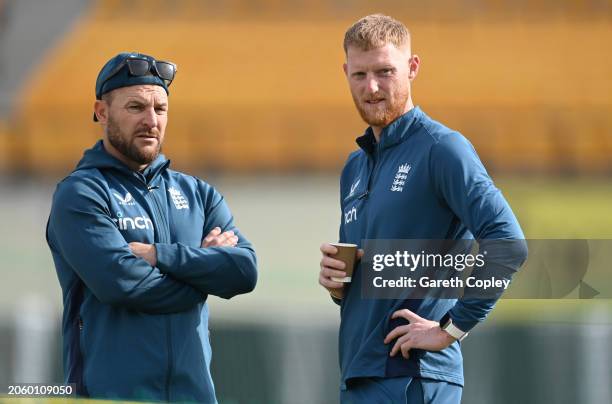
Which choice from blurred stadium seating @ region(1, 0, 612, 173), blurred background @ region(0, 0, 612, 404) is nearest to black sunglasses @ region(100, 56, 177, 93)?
blurred background @ region(0, 0, 612, 404)

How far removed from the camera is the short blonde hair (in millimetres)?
3375

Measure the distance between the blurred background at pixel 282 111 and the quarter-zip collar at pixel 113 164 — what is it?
4.19 m

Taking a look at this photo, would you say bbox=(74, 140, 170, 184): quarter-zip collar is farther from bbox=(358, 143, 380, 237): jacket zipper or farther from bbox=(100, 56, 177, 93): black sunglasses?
bbox=(358, 143, 380, 237): jacket zipper

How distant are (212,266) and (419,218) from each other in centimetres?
69

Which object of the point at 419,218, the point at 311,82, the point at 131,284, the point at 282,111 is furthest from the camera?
the point at 311,82

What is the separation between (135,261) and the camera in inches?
136

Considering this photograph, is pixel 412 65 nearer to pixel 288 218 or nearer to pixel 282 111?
pixel 288 218

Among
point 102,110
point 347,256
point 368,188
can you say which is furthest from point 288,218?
point 347,256

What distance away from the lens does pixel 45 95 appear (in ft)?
50.3

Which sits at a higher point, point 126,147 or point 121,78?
point 121,78

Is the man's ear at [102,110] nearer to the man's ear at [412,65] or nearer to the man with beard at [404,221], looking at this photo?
the man with beard at [404,221]

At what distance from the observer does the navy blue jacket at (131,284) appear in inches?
135

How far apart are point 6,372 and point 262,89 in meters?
7.78

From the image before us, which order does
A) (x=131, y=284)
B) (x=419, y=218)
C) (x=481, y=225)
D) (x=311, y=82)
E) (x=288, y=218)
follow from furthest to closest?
1. (x=311, y=82)
2. (x=288, y=218)
3. (x=131, y=284)
4. (x=419, y=218)
5. (x=481, y=225)
